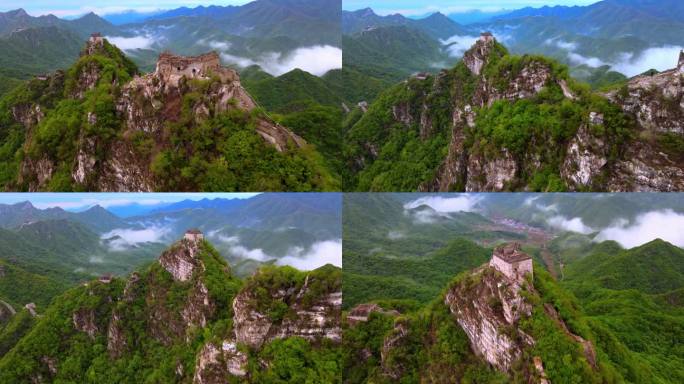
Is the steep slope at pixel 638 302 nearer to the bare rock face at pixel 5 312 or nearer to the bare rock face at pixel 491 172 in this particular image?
the bare rock face at pixel 491 172

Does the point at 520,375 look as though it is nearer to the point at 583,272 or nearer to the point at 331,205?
the point at 331,205

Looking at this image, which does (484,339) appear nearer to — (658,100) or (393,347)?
→ (393,347)

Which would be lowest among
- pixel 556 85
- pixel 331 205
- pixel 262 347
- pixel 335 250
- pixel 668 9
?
pixel 262 347

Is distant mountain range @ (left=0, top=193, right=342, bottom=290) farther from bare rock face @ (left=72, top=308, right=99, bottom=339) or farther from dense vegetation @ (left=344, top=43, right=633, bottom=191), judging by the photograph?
dense vegetation @ (left=344, top=43, right=633, bottom=191)

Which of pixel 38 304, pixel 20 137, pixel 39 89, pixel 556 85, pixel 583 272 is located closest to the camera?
pixel 556 85

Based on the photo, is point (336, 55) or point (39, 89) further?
point (336, 55)

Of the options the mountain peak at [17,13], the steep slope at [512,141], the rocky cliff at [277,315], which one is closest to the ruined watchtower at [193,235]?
the rocky cliff at [277,315]

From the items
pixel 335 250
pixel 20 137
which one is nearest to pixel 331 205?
pixel 335 250
